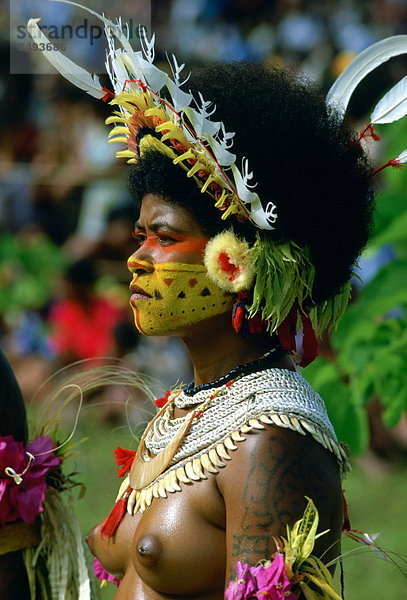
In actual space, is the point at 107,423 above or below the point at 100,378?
below

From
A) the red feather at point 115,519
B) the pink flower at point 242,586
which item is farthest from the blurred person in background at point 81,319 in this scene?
the pink flower at point 242,586

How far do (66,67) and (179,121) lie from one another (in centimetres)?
38

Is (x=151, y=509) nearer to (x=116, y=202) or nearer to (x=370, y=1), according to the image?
(x=116, y=202)

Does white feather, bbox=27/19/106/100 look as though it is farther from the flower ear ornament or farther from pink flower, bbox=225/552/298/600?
pink flower, bbox=225/552/298/600

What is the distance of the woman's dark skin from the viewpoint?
2.20 meters

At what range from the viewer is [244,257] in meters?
2.38

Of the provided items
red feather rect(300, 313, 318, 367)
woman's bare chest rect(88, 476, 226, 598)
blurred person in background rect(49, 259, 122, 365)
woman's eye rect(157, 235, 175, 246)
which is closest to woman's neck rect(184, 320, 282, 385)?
red feather rect(300, 313, 318, 367)

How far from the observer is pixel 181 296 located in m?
2.45

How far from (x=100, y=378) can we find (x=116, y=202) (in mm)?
5537

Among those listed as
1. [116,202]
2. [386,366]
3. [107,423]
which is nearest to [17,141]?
[116,202]

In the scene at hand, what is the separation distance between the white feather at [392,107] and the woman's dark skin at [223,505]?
61 centimetres

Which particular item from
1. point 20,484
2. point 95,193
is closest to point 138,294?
point 20,484

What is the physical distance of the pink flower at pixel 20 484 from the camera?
2.79 metres

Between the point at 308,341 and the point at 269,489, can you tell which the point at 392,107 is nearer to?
the point at 308,341
